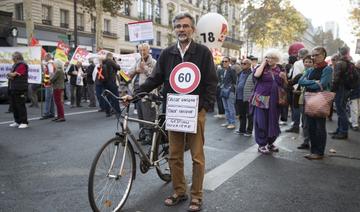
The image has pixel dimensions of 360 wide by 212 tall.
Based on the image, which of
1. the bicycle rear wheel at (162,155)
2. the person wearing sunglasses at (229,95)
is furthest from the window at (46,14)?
the bicycle rear wheel at (162,155)

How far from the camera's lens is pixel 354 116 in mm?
10055

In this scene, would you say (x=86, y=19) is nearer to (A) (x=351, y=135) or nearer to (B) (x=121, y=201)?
(A) (x=351, y=135)

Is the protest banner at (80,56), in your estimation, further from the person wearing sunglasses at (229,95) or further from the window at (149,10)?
the window at (149,10)

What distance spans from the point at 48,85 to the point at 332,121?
342 inches

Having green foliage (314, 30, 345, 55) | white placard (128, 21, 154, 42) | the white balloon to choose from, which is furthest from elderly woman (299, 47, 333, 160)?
green foliage (314, 30, 345, 55)

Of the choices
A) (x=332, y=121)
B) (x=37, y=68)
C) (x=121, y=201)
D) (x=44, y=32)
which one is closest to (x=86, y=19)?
(x=44, y=32)

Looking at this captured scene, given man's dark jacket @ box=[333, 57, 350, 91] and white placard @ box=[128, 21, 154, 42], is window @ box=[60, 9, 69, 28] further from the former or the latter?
man's dark jacket @ box=[333, 57, 350, 91]

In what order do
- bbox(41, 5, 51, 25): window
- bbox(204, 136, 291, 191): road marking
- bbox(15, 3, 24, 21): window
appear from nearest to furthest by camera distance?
bbox(204, 136, 291, 191): road marking
bbox(15, 3, 24, 21): window
bbox(41, 5, 51, 25): window

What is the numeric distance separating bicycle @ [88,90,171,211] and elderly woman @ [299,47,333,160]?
10.1ft

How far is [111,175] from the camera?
3721 millimetres

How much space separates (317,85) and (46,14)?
30296mm

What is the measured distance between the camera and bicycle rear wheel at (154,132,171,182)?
14.2 feet

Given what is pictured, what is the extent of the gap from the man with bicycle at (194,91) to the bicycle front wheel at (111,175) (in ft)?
1.53

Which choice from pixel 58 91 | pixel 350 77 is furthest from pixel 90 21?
pixel 350 77
